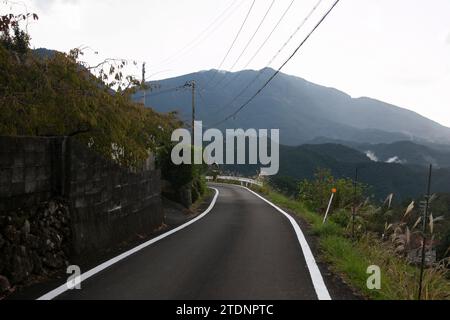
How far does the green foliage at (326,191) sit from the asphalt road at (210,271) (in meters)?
7.44

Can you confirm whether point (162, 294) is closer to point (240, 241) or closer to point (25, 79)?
point (240, 241)

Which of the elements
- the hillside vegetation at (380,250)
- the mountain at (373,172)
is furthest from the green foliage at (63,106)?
the mountain at (373,172)

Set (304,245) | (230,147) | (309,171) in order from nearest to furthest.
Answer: (304,245), (230,147), (309,171)

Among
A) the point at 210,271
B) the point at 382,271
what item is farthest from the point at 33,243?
the point at 382,271

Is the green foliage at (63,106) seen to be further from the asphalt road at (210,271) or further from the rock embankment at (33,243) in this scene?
the asphalt road at (210,271)

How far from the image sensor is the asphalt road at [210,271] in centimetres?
551

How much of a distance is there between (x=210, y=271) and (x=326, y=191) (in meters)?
13.7

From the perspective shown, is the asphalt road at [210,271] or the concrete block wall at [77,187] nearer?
Answer: the asphalt road at [210,271]

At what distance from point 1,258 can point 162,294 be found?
2.08 meters

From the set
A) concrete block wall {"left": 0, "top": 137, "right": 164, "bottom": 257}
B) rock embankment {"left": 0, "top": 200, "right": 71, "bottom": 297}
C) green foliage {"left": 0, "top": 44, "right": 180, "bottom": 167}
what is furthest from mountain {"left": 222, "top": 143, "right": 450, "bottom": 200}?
rock embankment {"left": 0, "top": 200, "right": 71, "bottom": 297}

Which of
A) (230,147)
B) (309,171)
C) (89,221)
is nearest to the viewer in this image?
(89,221)

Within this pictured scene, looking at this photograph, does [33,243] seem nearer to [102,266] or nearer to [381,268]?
[102,266]
